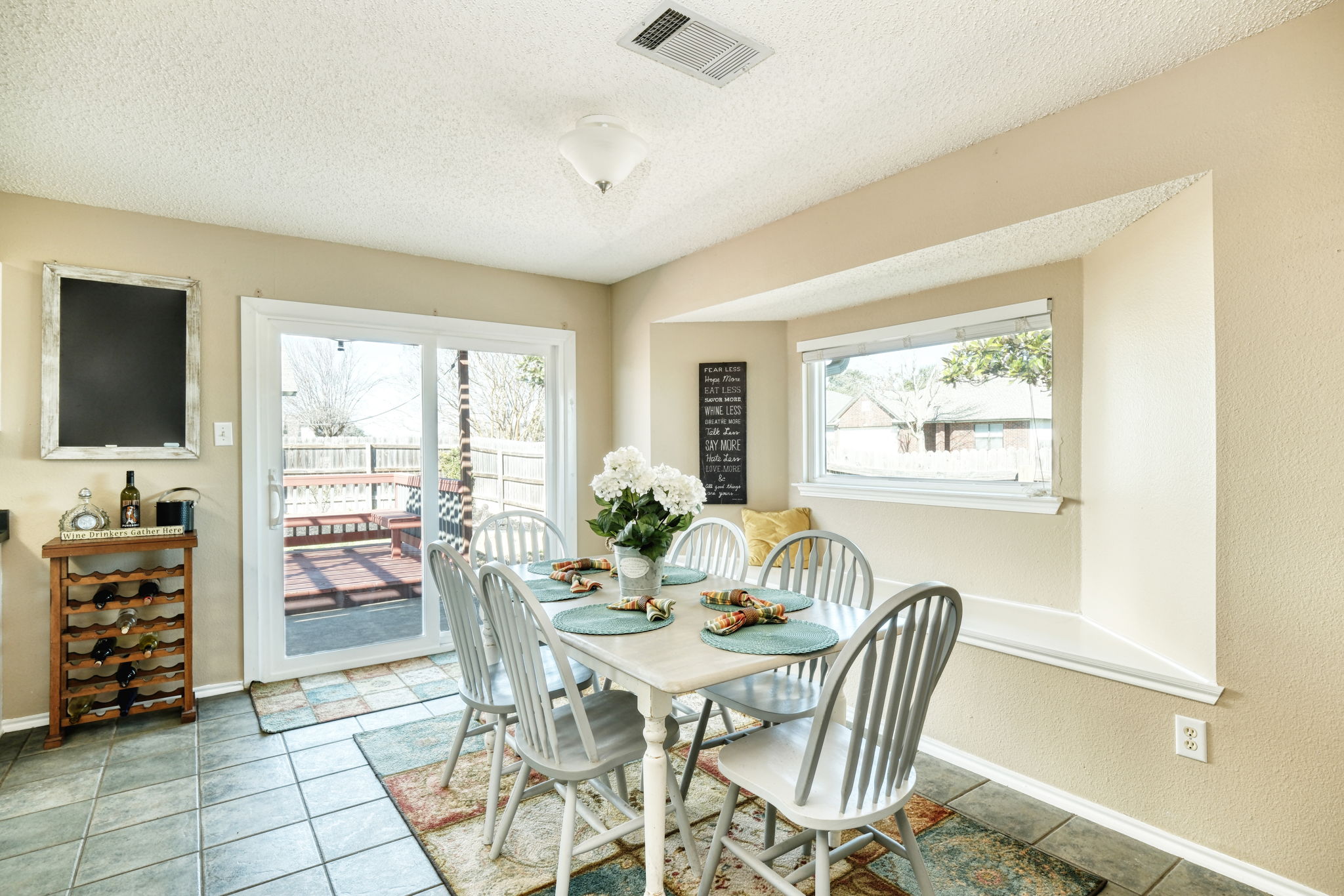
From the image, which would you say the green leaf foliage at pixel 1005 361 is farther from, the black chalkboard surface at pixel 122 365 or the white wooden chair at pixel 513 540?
the black chalkboard surface at pixel 122 365

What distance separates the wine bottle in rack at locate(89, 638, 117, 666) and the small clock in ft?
1.67

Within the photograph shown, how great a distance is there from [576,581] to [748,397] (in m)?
2.01

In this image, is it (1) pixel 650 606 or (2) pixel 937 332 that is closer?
(1) pixel 650 606

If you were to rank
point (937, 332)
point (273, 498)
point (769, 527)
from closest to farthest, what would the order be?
point (937, 332), point (273, 498), point (769, 527)

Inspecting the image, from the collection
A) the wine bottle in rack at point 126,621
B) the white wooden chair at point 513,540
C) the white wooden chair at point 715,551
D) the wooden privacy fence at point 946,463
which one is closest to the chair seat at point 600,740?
the white wooden chair at point 715,551

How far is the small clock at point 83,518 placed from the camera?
9.50 feet

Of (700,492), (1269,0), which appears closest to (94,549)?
(700,492)

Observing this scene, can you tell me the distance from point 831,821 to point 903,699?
318mm

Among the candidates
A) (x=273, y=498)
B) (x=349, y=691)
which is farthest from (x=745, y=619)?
(x=273, y=498)

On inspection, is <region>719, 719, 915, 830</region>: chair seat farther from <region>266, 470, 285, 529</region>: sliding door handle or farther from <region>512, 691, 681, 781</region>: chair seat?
<region>266, 470, 285, 529</region>: sliding door handle

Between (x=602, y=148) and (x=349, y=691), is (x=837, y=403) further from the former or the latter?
(x=349, y=691)

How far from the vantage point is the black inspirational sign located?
4.10 m

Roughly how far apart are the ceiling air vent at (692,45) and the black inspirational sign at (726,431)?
2227 millimetres

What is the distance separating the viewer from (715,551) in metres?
3.09
